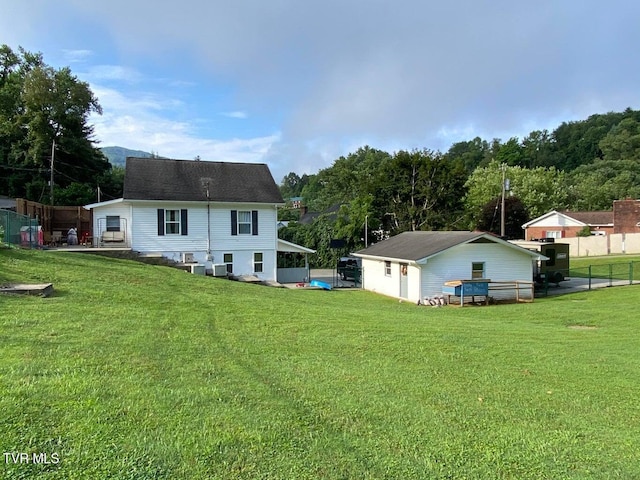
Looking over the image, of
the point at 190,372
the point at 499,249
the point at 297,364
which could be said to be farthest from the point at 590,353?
the point at 499,249

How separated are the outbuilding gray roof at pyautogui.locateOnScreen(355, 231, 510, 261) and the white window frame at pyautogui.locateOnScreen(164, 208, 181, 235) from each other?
1127 centimetres

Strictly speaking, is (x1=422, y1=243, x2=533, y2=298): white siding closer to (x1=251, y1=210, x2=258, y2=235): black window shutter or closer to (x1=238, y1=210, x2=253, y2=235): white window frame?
(x1=251, y1=210, x2=258, y2=235): black window shutter

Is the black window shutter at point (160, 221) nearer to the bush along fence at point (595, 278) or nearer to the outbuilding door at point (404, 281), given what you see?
the outbuilding door at point (404, 281)

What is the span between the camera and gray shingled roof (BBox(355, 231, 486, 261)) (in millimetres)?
24031

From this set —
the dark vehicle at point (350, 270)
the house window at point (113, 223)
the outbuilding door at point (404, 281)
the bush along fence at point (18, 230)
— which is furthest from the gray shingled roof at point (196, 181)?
the dark vehicle at point (350, 270)

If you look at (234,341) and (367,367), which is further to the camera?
(234,341)

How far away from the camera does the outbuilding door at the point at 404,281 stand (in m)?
25.3

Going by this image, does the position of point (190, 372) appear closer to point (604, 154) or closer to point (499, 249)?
point (499, 249)

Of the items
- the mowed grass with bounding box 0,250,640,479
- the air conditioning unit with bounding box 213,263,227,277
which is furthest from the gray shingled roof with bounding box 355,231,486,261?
the mowed grass with bounding box 0,250,640,479

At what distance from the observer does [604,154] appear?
281 feet

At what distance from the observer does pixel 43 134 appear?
41.7 meters

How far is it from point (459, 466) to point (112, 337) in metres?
5.26

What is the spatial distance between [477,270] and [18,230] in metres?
20.3

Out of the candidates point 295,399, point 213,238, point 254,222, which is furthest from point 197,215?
point 295,399
